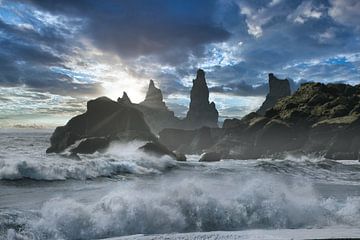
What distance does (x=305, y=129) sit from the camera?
87375 mm

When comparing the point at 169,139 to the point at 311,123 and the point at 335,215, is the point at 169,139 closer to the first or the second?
the point at 311,123

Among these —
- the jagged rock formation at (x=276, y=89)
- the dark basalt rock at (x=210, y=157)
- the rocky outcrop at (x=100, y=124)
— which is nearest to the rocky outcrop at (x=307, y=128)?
the dark basalt rock at (x=210, y=157)

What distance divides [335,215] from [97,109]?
70897 mm

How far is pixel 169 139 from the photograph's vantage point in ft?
384

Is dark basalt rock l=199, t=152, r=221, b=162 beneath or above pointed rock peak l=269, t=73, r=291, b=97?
beneath

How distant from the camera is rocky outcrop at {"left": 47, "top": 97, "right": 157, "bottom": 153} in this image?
73894mm

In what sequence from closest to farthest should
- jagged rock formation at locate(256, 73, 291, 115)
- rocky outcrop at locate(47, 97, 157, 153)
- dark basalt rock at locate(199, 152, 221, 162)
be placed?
dark basalt rock at locate(199, 152, 221, 162), rocky outcrop at locate(47, 97, 157, 153), jagged rock formation at locate(256, 73, 291, 115)

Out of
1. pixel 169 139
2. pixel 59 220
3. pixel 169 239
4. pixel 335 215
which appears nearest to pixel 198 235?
pixel 169 239

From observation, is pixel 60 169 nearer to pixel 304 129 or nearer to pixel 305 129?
pixel 304 129

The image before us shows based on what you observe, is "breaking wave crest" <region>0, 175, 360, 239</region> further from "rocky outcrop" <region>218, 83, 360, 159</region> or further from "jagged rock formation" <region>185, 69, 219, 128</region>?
"jagged rock formation" <region>185, 69, 219, 128</region>

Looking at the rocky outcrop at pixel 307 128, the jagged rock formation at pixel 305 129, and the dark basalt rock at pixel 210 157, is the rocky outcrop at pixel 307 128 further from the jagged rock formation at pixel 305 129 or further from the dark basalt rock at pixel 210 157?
the dark basalt rock at pixel 210 157

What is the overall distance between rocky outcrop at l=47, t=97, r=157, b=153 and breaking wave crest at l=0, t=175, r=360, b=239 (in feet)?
192

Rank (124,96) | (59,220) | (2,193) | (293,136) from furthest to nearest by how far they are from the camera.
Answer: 1. (124,96)
2. (293,136)
3. (2,193)
4. (59,220)

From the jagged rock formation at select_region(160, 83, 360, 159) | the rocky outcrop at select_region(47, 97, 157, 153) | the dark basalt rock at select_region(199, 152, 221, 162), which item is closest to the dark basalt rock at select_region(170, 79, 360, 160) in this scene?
the jagged rock formation at select_region(160, 83, 360, 159)
